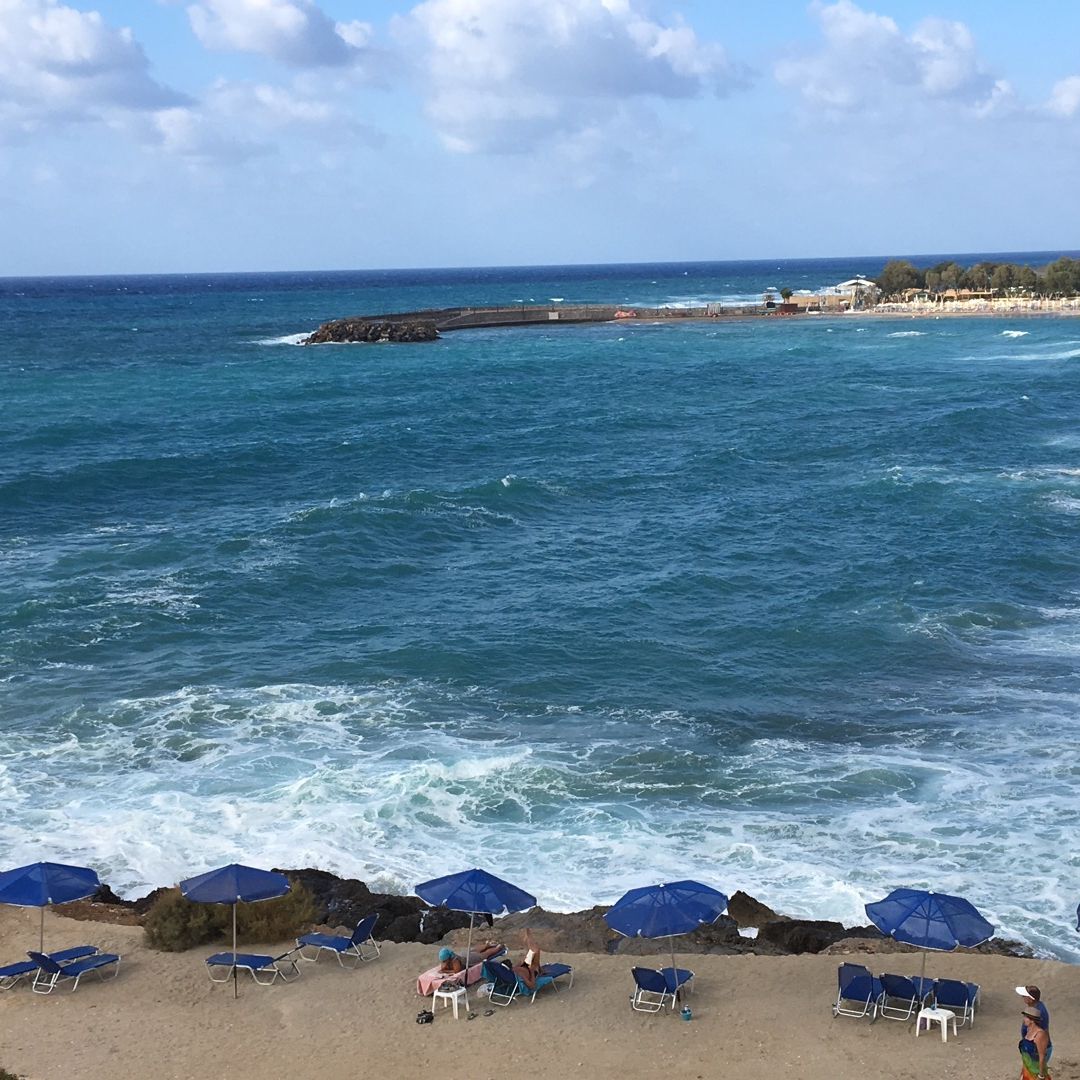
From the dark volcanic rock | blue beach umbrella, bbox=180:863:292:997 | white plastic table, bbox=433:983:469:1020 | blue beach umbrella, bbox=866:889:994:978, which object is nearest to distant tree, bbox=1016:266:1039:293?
the dark volcanic rock

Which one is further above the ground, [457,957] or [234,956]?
[457,957]

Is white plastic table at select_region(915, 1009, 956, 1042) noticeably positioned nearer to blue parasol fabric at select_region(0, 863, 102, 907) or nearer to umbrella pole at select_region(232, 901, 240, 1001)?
umbrella pole at select_region(232, 901, 240, 1001)

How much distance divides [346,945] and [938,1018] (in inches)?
324

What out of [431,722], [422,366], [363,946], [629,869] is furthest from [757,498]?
[422,366]

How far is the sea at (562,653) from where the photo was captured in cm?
2273

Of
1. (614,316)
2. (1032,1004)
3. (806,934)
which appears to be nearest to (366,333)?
(614,316)

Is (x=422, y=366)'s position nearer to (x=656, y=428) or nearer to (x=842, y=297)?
(x=656, y=428)

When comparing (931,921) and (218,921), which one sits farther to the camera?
(218,921)


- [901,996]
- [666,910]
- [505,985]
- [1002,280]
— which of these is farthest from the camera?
[1002,280]

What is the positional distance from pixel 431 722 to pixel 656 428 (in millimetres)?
41375

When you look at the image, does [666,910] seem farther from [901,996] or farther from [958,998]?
[958,998]

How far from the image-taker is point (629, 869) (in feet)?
71.5

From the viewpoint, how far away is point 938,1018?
15789mm

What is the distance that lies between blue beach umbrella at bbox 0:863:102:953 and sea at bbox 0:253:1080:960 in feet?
12.5
